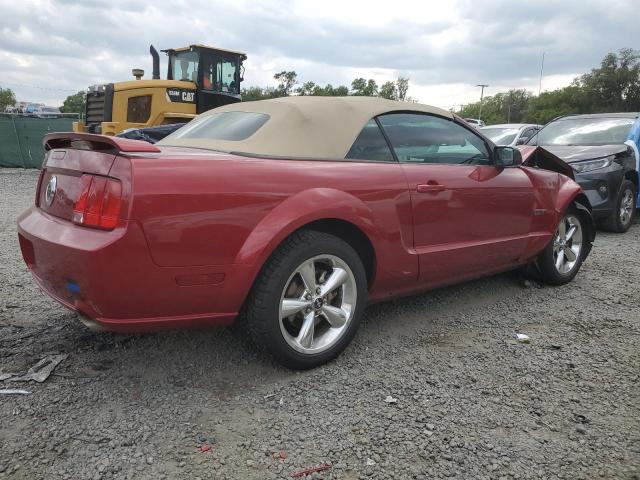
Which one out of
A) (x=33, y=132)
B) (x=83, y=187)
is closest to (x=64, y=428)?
(x=83, y=187)

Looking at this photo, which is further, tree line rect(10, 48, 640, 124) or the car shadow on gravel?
tree line rect(10, 48, 640, 124)

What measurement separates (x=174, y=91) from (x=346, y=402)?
10.0 metres

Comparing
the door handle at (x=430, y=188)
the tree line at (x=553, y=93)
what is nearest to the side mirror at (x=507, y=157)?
the door handle at (x=430, y=188)

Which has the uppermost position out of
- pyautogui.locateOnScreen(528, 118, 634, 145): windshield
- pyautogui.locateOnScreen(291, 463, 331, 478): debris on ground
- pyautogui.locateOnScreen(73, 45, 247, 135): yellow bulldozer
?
pyautogui.locateOnScreen(73, 45, 247, 135): yellow bulldozer

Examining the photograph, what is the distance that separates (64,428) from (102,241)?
0.83 meters

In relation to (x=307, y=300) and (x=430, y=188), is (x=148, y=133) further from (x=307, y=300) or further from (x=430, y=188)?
(x=307, y=300)

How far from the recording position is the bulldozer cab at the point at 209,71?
450 inches

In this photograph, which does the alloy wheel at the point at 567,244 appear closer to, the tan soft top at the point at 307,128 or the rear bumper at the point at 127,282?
the tan soft top at the point at 307,128

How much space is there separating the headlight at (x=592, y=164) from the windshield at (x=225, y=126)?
5.53m

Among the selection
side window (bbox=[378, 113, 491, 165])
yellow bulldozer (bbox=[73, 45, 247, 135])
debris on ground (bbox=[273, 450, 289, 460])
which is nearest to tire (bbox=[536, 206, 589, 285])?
side window (bbox=[378, 113, 491, 165])

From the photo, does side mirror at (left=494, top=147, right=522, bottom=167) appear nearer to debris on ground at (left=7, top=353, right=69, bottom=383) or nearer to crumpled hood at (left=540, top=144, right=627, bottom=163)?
debris on ground at (left=7, top=353, right=69, bottom=383)

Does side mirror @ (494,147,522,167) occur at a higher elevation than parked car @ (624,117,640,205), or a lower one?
lower

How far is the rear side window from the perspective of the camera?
306 cm

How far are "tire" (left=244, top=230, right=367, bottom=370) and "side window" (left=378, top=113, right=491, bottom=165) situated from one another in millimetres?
873
